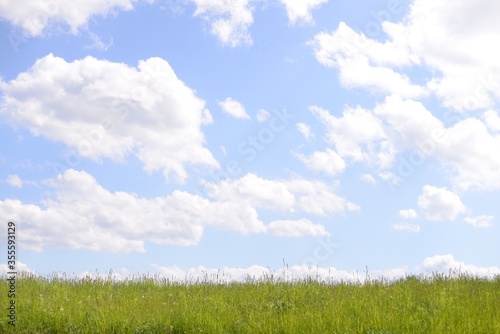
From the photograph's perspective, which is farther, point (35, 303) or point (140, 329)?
point (35, 303)

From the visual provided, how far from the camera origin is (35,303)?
44.2 ft

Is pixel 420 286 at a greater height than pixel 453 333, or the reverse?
pixel 420 286

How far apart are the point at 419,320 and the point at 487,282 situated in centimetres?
619

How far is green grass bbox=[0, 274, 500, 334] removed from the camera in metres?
10.1

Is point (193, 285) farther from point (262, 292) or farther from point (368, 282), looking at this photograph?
point (368, 282)

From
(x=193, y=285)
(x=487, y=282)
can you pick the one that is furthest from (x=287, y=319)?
(x=487, y=282)

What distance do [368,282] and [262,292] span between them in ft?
10.7

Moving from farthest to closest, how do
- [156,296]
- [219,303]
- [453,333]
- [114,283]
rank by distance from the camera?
[114,283]
[156,296]
[219,303]
[453,333]

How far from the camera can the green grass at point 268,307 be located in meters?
10.1

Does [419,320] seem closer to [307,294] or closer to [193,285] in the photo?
[307,294]

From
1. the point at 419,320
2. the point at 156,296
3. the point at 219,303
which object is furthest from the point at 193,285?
the point at 419,320

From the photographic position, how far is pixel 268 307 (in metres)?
12.0

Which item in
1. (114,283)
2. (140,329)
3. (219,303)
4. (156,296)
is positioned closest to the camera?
(140,329)

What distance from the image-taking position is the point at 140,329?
1080cm
